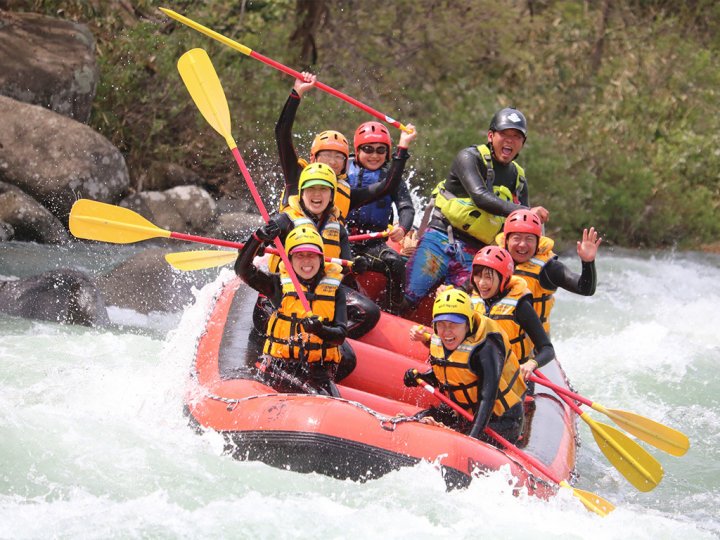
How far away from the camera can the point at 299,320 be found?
5.62 metres

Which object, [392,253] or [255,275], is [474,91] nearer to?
[392,253]

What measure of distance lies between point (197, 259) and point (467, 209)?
5.16ft

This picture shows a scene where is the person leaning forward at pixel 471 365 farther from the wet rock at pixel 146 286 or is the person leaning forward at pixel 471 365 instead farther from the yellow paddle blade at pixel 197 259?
the wet rock at pixel 146 286

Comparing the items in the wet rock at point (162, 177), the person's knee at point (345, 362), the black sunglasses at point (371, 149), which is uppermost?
the black sunglasses at point (371, 149)

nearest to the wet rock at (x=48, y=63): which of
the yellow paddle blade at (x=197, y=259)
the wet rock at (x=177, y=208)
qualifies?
the wet rock at (x=177, y=208)

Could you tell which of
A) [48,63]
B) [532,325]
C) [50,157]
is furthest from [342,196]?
[48,63]

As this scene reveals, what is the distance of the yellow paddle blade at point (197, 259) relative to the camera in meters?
6.30

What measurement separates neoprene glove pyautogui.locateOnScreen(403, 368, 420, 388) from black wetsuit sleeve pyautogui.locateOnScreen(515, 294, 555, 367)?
608mm

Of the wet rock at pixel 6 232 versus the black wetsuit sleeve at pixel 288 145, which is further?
the wet rock at pixel 6 232

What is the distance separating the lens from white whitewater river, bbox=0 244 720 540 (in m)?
4.84

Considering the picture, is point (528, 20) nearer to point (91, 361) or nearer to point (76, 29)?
point (76, 29)

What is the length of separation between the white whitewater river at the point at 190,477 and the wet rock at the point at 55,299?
16cm

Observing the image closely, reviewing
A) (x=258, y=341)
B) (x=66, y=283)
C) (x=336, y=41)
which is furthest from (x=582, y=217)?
(x=258, y=341)

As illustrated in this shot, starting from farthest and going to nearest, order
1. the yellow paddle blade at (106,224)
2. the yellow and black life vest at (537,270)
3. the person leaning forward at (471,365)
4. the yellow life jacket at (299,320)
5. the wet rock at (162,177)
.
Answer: the wet rock at (162,177), the yellow paddle blade at (106,224), the yellow and black life vest at (537,270), the yellow life jacket at (299,320), the person leaning forward at (471,365)
